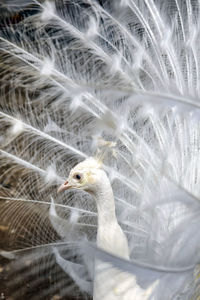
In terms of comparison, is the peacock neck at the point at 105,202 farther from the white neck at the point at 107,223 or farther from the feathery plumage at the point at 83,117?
the feathery plumage at the point at 83,117

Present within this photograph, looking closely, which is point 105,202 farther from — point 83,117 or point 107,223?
point 83,117

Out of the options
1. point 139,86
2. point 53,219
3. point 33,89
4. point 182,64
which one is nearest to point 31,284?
point 53,219

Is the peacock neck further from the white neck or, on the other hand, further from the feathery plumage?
the feathery plumage

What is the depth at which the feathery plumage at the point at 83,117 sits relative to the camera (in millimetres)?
1946

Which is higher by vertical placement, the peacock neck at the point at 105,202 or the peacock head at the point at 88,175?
the peacock head at the point at 88,175

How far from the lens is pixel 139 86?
2164 millimetres

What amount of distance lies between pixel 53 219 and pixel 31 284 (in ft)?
2.80

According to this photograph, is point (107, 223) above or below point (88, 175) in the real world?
below

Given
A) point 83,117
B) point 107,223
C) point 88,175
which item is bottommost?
point 107,223

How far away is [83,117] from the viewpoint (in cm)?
222

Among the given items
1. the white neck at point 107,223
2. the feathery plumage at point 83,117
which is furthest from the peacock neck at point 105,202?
the feathery plumage at point 83,117

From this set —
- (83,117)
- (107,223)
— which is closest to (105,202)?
(107,223)

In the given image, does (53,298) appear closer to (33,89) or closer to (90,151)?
(90,151)

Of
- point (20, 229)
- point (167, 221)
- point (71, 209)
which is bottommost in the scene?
point (20, 229)
